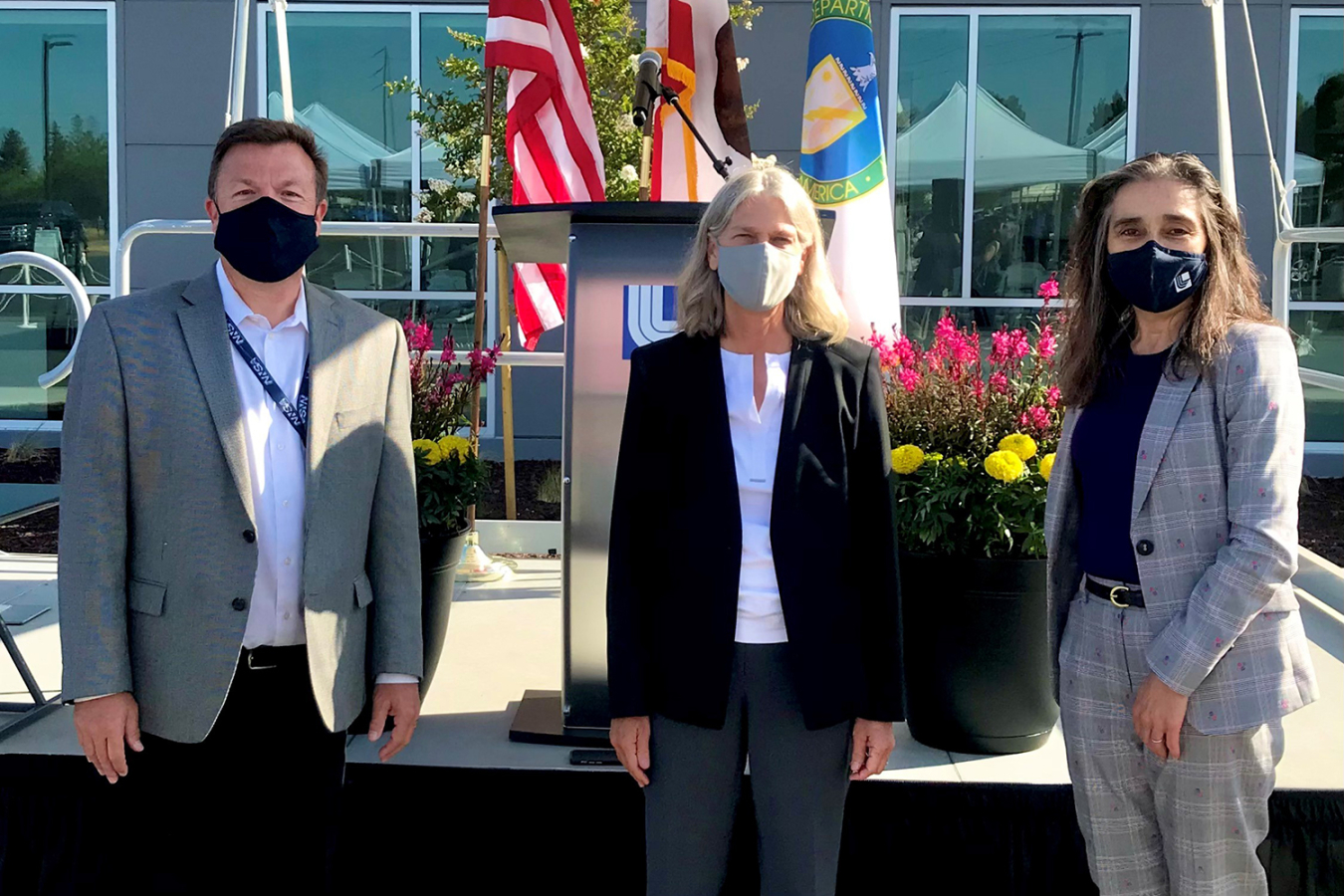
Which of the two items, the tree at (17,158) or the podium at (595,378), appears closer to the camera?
the podium at (595,378)

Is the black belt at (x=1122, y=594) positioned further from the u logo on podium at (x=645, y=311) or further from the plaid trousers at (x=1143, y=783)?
the u logo on podium at (x=645, y=311)

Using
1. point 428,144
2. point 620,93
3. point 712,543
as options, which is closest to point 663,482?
point 712,543

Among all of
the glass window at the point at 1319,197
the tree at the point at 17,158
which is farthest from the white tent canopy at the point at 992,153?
the tree at the point at 17,158

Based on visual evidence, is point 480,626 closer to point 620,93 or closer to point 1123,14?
point 620,93

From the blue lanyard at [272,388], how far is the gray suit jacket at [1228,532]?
152cm

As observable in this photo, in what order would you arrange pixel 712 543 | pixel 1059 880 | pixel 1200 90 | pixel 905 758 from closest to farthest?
pixel 712 543
pixel 1059 880
pixel 905 758
pixel 1200 90

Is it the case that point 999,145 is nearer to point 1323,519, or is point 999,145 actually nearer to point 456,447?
point 1323,519

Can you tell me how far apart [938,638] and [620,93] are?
5100 millimetres

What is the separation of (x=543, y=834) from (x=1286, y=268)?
12.2 ft

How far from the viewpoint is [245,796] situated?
2125mm

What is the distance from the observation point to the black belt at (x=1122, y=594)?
2100 millimetres

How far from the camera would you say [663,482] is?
2.08m

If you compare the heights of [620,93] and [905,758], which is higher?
[620,93]

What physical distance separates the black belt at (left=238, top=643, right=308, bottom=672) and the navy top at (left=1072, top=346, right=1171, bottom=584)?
1.50 metres
